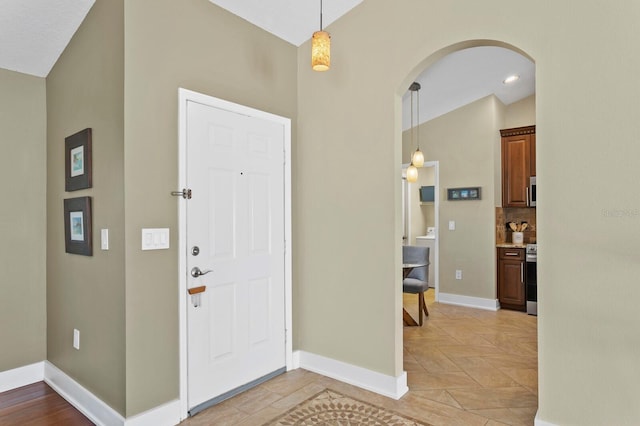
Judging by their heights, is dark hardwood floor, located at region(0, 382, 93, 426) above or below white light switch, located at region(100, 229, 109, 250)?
below

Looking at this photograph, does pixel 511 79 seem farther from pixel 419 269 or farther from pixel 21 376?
pixel 21 376

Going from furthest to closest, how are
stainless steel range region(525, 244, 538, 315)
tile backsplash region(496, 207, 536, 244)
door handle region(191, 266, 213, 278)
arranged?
tile backsplash region(496, 207, 536, 244), stainless steel range region(525, 244, 538, 315), door handle region(191, 266, 213, 278)

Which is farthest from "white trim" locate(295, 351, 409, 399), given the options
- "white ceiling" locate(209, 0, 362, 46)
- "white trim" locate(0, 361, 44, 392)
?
"white ceiling" locate(209, 0, 362, 46)

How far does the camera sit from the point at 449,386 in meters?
2.94

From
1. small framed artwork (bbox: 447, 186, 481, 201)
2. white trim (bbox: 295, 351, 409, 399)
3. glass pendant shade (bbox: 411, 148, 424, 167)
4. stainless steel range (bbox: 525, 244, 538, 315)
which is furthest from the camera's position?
small framed artwork (bbox: 447, 186, 481, 201)

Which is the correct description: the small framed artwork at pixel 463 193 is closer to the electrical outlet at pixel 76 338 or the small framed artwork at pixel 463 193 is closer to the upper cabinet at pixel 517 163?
the upper cabinet at pixel 517 163

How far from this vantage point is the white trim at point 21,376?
292 centimetres

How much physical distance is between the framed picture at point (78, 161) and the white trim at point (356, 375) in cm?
218

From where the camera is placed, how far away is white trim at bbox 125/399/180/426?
7.32 feet

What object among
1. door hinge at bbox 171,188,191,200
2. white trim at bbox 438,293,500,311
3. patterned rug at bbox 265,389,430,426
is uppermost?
door hinge at bbox 171,188,191,200

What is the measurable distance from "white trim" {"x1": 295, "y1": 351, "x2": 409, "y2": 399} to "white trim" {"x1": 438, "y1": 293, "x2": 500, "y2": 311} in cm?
295

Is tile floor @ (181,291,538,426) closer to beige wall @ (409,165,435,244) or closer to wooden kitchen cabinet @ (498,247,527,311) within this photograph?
wooden kitchen cabinet @ (498,247,527,311)

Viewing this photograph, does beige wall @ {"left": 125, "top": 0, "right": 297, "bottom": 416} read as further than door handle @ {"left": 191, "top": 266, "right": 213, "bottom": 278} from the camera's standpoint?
No

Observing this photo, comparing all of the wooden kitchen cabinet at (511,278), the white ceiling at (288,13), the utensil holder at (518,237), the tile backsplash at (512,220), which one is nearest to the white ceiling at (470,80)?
the white ceiling at (288,13)
